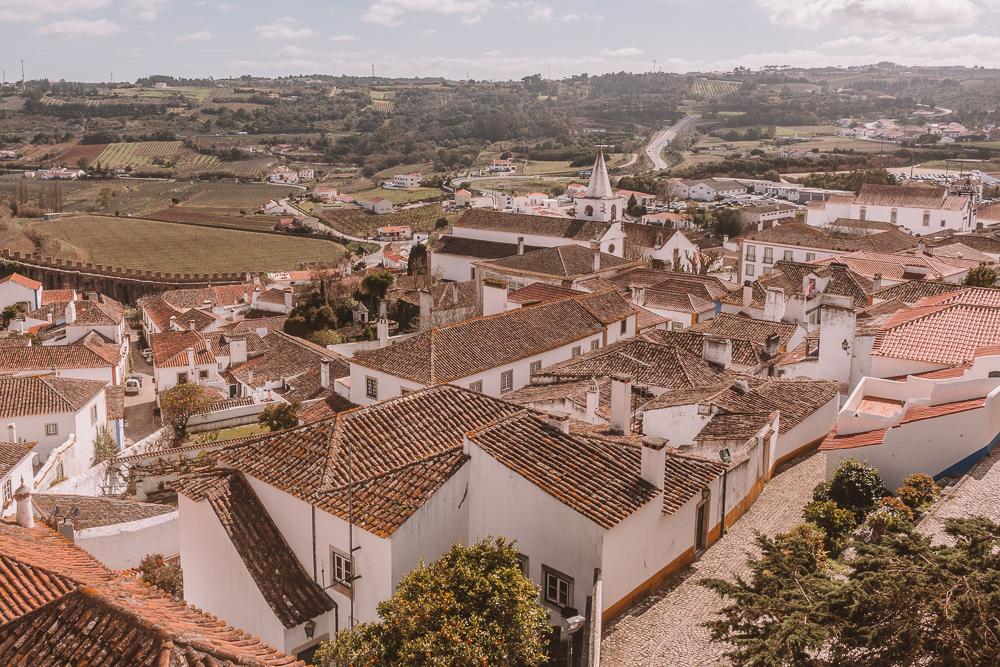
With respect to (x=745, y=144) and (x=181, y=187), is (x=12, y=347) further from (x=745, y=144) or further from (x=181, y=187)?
(x=745, y=144)

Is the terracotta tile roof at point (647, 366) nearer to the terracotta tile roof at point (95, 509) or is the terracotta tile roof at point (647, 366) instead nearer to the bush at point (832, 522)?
the bush at point (832, 522)

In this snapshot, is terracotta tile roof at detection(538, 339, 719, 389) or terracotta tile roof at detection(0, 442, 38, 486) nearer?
terracotta tile roof at detection(538, 339, 719, 389)

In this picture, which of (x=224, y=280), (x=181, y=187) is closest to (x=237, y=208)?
(x=181, y=187)

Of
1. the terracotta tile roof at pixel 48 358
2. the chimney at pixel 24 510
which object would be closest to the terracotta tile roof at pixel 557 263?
the terracotta tile roof at pixel 48 358

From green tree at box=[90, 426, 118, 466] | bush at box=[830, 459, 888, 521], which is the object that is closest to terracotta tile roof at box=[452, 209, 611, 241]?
green tree at box=[90, 426, 118, 466]

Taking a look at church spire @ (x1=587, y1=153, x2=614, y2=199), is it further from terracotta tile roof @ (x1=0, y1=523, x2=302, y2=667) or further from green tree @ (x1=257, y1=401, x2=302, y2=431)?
terracotta tile roof @ (x1=0, y1=523, x2=302, y2=667)

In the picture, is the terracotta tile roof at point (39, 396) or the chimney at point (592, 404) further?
the terracotta tile roof at point (39, 396)
